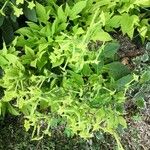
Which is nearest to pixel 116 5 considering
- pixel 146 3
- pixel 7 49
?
pixel 146 3

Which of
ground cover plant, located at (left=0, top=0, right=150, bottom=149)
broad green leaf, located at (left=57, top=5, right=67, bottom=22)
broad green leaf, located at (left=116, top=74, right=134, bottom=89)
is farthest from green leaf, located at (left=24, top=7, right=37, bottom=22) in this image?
broad green leaf, located at (left=116, top=74, right=134, bottom=89)

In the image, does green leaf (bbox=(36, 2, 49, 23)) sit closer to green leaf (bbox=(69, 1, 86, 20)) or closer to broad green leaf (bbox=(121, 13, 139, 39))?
green leaf (bbox=(69, 1, 86, 20))

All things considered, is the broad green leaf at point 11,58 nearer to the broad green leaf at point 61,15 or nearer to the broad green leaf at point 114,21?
the broad green leaf at point 61,15

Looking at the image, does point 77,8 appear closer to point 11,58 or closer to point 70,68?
point 70,68

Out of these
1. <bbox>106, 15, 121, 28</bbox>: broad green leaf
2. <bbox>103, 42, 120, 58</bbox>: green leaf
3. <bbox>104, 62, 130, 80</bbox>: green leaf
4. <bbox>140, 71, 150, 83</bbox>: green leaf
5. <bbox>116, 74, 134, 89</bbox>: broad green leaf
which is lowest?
<bbox>140, 71, 150, 83</bbox>: green leaf

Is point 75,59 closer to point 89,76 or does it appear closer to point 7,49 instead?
point 89,76

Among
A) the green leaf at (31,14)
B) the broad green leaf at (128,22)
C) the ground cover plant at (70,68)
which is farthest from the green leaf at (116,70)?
the green leaf at (31,14)

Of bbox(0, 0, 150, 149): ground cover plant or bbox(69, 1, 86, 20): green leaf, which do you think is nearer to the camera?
bbox(0, 0, 150, 149): ground cover plant
